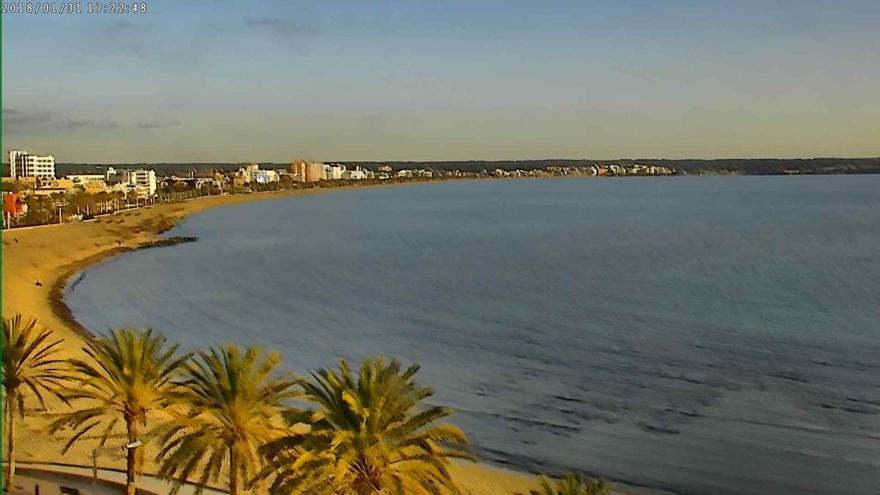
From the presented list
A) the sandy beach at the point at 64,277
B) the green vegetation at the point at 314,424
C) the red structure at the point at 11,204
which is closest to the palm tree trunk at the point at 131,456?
the green vegetation at the point at 314,424

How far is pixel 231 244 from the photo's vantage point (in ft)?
271

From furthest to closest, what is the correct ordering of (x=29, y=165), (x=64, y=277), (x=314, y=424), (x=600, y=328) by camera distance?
(x=29, y=165), (x=64, y=277), (x=600, y=328), (x=314, y=424)

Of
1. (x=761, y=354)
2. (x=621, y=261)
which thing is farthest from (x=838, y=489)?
(x=621, y=261)

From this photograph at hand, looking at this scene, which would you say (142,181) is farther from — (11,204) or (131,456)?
(131,456)

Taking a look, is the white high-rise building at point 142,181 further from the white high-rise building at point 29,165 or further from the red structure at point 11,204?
the red structure at point 11,204

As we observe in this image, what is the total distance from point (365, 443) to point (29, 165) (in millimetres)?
174902

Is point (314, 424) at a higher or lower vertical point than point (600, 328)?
higher

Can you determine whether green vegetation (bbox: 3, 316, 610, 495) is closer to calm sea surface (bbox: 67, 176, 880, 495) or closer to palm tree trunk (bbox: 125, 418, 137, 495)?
palm tree trunk (bbox: 125, 418, 137, 495)

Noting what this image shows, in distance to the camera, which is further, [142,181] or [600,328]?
[142,181]

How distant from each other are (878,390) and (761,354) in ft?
16.4

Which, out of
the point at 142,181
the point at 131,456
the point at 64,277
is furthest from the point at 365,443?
the point at 142,181

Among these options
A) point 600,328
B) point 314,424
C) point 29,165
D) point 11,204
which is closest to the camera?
point 314,424

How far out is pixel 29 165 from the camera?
17025 centimetres

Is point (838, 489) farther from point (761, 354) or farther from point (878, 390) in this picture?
point (761, 354)
